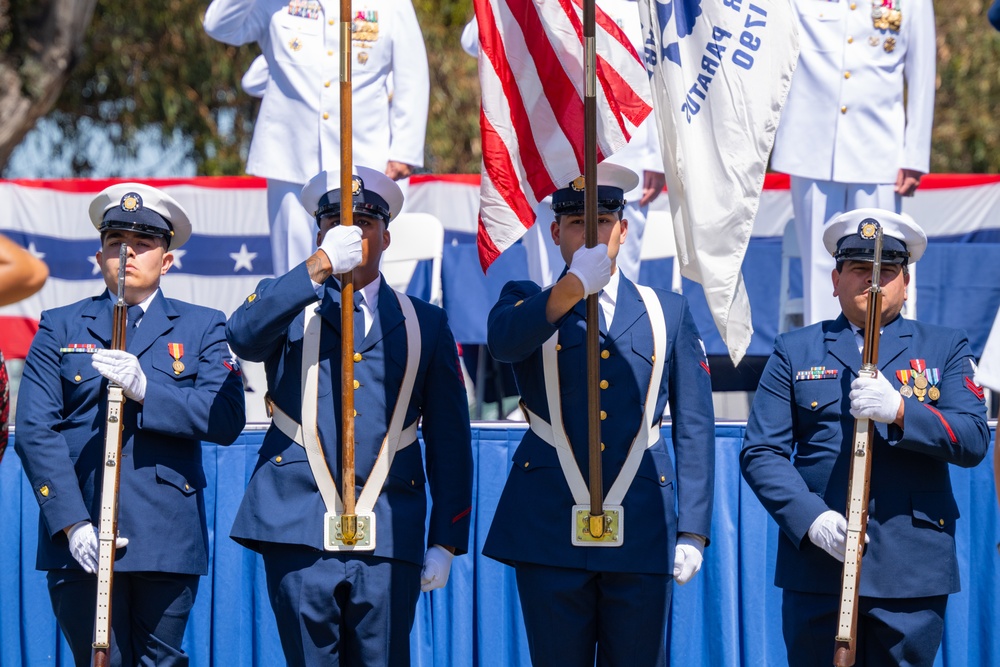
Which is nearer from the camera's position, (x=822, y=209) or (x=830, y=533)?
(x=830, y=533)

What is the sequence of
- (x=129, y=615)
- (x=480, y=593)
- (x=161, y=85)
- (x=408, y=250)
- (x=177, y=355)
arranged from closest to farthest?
(x=129, y=615)
(x=177, y=355)
(x=480, y=593)
(x=408, y=250)
(x=161, y=85)

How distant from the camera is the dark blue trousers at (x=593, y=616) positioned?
4.41 meters

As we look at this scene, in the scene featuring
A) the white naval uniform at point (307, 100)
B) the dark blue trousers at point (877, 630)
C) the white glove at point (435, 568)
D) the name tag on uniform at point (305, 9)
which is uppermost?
the name tag on uniform at point (305, 9)

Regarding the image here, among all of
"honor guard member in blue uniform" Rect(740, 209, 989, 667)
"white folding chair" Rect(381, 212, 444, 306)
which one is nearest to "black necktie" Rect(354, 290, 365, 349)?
"honor guard member in blue uniform" Rect(740, 209, 989, 667)

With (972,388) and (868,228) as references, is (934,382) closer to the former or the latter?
(972,388)

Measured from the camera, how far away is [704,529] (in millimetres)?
4461

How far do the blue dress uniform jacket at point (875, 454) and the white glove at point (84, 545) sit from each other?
1.97 meters

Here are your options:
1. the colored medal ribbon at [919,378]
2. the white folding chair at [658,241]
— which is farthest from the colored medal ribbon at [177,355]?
the white folding chair at [658,241]

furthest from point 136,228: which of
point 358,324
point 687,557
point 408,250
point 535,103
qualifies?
point 408,250

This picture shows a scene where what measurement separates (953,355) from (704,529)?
95 centimetres

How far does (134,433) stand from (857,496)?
7.15 ft

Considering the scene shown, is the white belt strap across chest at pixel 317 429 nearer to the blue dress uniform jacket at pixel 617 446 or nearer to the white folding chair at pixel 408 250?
the blue dress uniform jacket at pixel 617 446

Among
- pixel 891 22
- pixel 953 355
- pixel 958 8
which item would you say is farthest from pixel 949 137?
pixel 953 355

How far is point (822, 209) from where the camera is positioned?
681cm
